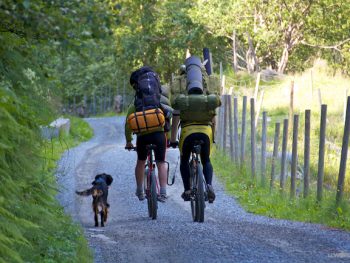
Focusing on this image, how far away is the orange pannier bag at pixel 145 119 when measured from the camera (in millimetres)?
10742

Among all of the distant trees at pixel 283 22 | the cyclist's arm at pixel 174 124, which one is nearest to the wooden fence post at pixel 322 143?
the cyclist's arm at pixel 174 124

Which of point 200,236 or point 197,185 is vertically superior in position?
point 197,185

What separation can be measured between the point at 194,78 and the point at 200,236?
1.93 meters

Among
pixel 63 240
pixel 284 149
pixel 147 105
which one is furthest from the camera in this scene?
pixel 284 149

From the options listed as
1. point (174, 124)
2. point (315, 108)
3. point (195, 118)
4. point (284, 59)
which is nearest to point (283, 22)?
point (284, 59)

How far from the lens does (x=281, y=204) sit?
14.1 meters

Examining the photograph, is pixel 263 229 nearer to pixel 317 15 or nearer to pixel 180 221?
pixel 180 221

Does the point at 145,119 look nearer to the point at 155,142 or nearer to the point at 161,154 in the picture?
the point at 155,142

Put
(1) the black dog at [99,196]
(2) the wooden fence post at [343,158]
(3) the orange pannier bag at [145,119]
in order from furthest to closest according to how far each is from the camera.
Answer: (2) the wooden fence post at [343,158], (1) the black dog at [99,196], (3) the orange pannier bag at [145,119]

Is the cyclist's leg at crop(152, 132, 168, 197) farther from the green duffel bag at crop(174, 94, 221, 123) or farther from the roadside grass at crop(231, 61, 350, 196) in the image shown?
the roadside grass at crop(231, 61, 350, 196)

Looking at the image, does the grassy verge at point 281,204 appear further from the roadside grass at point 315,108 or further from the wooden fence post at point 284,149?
the roadside grass at point 315,108

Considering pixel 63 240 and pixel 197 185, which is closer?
pixel 63 240

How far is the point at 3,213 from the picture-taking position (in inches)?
229

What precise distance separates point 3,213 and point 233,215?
7899 millimetres
